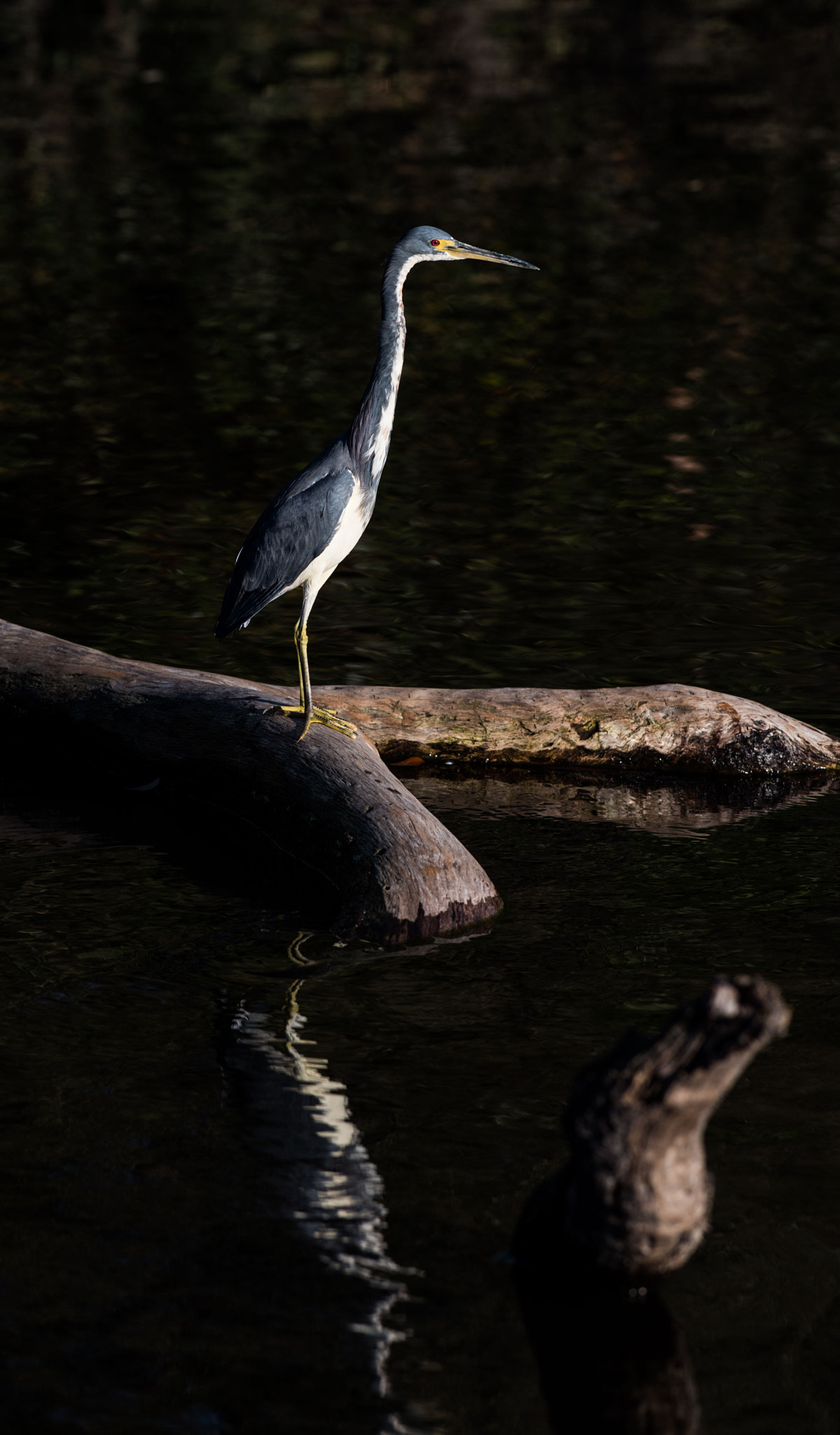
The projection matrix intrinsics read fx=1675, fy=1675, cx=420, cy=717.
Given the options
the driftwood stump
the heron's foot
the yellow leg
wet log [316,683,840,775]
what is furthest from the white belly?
the driftwood stump

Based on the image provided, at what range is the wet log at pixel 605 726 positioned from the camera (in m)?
7.70

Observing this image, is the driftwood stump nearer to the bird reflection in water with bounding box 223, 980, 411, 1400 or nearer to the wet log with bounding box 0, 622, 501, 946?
the bird reflection in water with bounding box 223, 980, 411, 1400

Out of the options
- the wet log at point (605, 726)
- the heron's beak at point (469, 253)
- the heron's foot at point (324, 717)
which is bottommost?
the wet log at point (605, 726)

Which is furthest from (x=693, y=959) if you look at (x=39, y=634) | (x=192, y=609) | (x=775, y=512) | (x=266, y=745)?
(x=775, y=512)

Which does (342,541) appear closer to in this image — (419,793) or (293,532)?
(293,532)

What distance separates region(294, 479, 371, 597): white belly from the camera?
7066 mm

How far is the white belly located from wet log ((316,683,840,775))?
26.1 inches

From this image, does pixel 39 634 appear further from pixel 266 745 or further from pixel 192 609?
pixel 192 609

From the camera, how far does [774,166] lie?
79.2 ft

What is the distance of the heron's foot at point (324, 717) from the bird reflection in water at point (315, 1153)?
4.95ft

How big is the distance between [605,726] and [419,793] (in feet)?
3.02

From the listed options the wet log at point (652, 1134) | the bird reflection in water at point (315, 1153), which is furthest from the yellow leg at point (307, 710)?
the wet log at point (652, 1134)

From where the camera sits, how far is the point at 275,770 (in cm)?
677

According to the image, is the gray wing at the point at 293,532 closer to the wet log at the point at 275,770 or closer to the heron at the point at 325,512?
the heron at the point at 325,512
